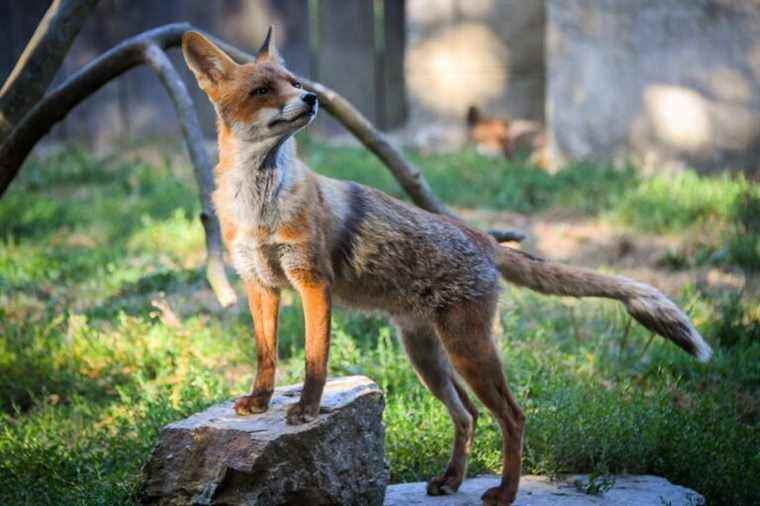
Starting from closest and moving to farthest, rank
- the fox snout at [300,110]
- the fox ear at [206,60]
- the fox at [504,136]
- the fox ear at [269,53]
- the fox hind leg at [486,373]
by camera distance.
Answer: the fox snout at [300,110] → the fox ear at [206,60] → the fox hind leg at [486,373] → the fox ear at [269,53] → the fox at [504,136]

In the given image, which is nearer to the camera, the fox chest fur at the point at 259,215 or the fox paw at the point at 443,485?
the fox chest fur at the point at 259,215

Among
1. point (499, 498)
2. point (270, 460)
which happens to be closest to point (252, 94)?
point (270, 460)

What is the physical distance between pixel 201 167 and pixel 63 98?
108cm

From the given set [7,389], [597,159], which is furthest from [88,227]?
[597,159]

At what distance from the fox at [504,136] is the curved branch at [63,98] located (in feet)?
20.6

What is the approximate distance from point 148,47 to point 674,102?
615 cm

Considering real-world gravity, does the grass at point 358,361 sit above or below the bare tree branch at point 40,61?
below

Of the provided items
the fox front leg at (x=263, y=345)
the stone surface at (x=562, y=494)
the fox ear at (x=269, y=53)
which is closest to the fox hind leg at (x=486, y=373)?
the stone surface at (x=562, y=494)

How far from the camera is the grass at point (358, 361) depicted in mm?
4648

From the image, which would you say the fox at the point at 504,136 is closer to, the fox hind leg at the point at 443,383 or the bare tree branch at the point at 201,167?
the bare tree branch at the point at 201,167

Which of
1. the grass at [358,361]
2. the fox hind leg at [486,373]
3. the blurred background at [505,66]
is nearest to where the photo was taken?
the fox hind leg at [486,373]

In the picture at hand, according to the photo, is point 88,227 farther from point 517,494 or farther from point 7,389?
point 517,494

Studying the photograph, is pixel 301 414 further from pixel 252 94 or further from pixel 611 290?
pixel 611 290

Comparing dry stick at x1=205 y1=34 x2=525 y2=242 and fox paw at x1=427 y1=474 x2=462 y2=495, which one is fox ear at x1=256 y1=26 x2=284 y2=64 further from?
fox paw at x1=427 y1=474 x2=462 y2=495
